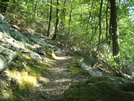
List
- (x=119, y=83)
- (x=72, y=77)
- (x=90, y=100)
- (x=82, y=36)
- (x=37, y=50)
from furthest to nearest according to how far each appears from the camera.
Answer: (x=82, y=36)
(x=37, y=50)
(x=72, y=77)
(x=119, y=83)
(x=90, y=100)

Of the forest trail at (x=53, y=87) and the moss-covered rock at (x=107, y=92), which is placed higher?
the moss-covered rock at (x=107, y=92)

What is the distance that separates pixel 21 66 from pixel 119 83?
4408 millimetres

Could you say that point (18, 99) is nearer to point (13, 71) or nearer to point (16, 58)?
point (13, 71)

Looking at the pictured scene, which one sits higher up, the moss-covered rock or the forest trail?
the moss-covered rock

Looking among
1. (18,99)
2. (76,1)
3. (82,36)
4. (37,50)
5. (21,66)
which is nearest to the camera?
(18,99)

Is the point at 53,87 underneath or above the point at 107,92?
→ underneath

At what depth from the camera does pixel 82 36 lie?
1553 cm

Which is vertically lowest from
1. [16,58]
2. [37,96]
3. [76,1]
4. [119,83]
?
[37,96]

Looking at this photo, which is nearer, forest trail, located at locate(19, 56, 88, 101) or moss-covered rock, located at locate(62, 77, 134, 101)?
moss-covered rock, located at locate(62, 77, 134, 101)

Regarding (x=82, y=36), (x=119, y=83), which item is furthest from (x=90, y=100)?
(x=82, y=36)

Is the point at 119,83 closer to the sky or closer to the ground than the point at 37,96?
closer to the sky

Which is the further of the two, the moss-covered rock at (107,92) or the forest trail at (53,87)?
the forest trail at (53,87)

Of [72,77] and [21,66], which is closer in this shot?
[21,66]

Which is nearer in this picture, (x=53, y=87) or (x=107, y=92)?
(x=107, y=92)
